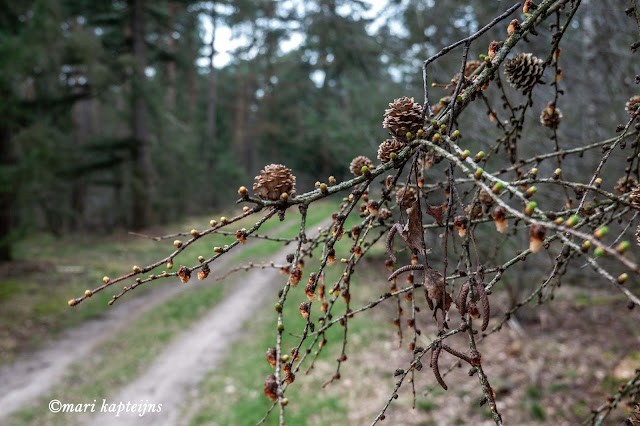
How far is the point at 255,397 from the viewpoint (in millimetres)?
5324

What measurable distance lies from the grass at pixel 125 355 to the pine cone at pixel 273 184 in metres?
2.63

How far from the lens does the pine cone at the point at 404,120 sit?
1104mm

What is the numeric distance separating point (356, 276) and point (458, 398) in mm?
5049

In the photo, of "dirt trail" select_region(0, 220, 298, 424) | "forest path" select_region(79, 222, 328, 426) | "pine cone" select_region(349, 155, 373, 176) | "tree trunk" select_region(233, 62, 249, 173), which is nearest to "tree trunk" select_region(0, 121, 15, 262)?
"dirt trail" select_region(0, 220, 298, 424)

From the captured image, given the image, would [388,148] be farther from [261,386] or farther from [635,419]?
[261,386]

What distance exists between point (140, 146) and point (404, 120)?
49.8ft

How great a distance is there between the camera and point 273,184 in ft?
3.32

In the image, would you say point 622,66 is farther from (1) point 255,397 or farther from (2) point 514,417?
(1) point 255,397

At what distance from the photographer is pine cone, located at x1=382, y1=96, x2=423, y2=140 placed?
1104 millimetres

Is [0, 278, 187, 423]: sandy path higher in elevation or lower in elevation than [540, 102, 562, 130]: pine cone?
lower

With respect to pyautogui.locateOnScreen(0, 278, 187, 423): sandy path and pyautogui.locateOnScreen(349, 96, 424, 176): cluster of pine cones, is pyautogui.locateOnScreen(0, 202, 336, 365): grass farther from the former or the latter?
pyautogui.locateOnScreen(349, 96, 424, 176): cluster of pine cones

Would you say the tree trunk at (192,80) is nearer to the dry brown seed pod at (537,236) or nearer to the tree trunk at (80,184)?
the tree trunk at (80,184)

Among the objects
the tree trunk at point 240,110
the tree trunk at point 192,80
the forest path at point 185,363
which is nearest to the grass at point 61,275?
the forest path at point 185,363

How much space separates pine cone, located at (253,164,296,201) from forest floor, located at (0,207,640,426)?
10.8 feet
